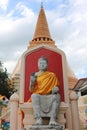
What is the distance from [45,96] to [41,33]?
19932mm

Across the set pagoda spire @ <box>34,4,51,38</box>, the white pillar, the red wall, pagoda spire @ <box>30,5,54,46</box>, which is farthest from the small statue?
pagoda spire @ <box>34,4,51,38</box>

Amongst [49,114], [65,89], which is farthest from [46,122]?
[65,89]

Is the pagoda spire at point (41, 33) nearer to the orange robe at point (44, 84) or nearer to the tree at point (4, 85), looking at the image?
the tree at point (4, 85)

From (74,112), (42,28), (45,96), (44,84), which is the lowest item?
(74,112)

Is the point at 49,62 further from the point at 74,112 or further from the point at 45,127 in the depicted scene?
the point at 45,127

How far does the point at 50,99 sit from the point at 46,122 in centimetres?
57

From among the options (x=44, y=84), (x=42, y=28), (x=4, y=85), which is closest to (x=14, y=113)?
(x=44, y=84)

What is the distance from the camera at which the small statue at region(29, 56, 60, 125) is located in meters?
5.51

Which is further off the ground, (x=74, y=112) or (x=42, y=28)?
(x=42, y=28)

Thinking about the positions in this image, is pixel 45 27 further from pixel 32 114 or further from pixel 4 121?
pixel 32 114

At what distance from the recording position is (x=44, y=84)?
6059mm

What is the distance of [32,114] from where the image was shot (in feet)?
19.2

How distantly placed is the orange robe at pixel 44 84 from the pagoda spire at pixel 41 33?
57.0 feet

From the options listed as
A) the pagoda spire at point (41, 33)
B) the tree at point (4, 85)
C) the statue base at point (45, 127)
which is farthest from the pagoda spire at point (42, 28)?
the statue base at point (45, 127)
